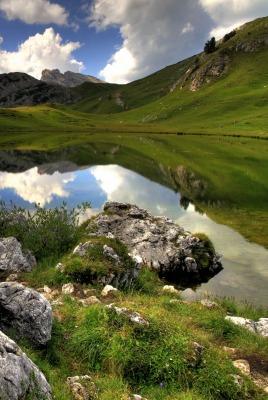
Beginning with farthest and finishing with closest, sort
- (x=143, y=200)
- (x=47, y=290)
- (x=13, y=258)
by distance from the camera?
1. (x=143, y=200)
2. (x=13, y=258)
3. (x=47, y=290)

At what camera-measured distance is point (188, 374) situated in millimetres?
10859

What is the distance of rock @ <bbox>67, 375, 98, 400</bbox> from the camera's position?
31.0 feet

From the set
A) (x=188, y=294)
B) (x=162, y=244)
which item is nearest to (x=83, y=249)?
Answer: (x=188, y=294)

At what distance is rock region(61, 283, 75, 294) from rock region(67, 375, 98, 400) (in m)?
7.62

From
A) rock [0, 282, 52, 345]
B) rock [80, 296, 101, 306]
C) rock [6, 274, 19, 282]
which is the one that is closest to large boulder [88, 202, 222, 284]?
rock [6, 274, 19, 282]

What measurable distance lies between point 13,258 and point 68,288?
4.73 meters

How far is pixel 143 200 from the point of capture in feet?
166

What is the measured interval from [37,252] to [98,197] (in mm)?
29814

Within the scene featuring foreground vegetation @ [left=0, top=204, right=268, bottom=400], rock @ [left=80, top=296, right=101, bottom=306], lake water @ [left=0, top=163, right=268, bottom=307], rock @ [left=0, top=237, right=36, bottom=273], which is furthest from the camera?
lake water @ [left=0, top=163, right=268, bottom=307]

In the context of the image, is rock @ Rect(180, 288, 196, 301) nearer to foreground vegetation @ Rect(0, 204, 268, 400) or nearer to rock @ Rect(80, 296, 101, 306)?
foreground vegetation @ Rect(0, 204, 268, 400)

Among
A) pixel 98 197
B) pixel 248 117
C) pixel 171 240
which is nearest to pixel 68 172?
pixel 98 197

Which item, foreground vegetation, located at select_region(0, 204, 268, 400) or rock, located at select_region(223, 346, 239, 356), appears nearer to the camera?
foreground vegetation, located at select_region(0, 204, 268, 400)

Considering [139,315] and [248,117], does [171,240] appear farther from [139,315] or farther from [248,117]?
[248,117]

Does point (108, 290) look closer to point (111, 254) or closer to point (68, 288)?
point (68, 288)
